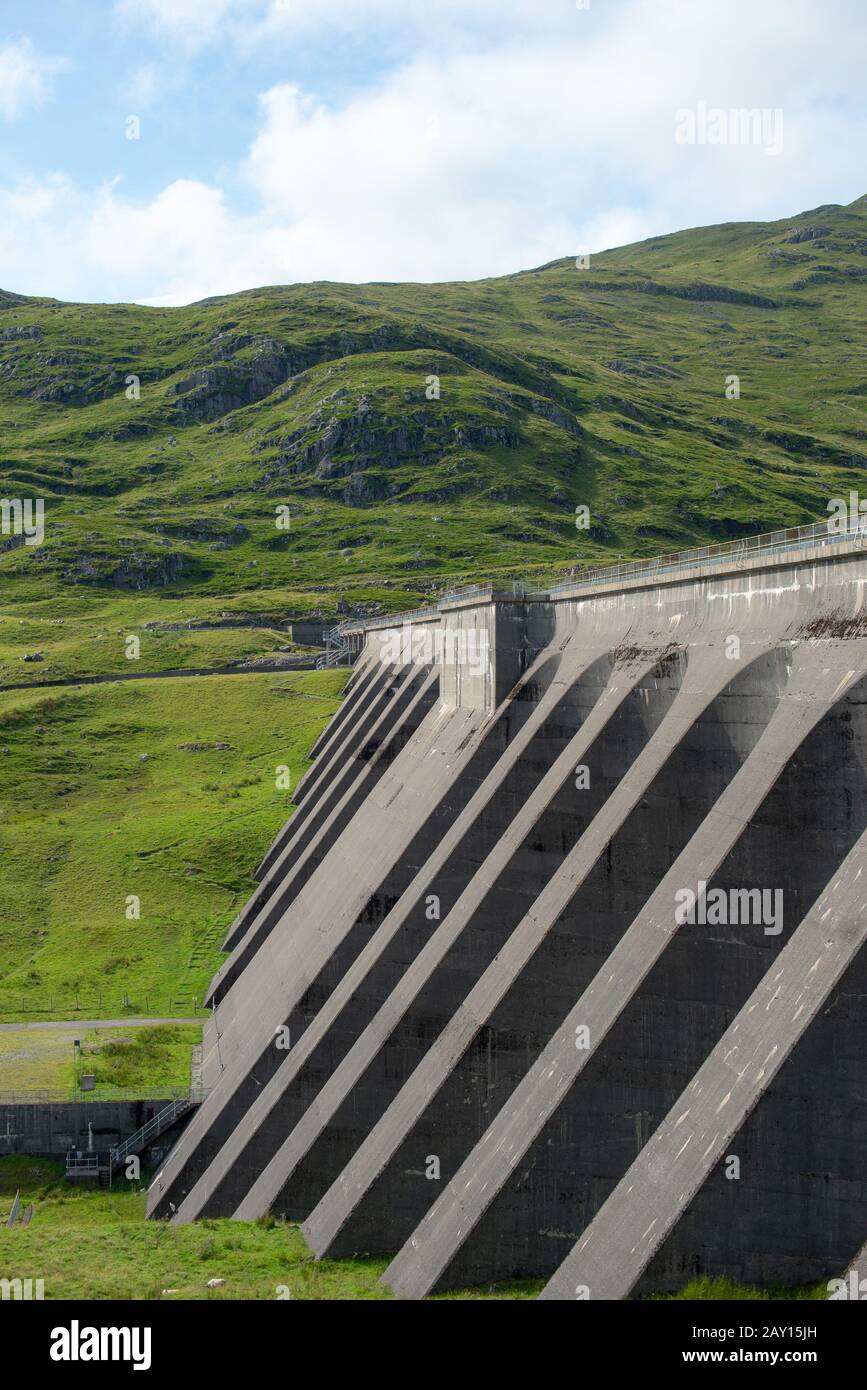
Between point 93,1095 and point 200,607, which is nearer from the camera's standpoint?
point 93,1095

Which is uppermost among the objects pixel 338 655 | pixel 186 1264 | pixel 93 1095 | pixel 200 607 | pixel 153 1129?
pixel 200 607

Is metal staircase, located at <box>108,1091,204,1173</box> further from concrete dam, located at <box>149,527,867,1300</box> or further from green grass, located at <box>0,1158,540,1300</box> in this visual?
green grass, located at <box>0,1158,540,1300</box>

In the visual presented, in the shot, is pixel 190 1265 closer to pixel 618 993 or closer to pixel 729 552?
pixel 618 993

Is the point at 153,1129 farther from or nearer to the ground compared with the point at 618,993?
nearer to the ground

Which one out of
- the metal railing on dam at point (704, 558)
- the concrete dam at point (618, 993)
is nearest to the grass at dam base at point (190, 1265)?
the concrete dam at point (618, 993)

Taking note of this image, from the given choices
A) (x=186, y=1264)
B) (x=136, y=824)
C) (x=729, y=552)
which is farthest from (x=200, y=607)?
(x=186, y=1264)

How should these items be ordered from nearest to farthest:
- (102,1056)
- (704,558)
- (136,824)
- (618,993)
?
(618,993) → (704,558) → (102,1056) → (136,824)

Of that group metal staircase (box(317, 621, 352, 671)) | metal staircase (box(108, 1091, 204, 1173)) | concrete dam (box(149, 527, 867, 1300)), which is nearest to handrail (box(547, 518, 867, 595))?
concrete dam (box(149, 527, 867, 1300))
